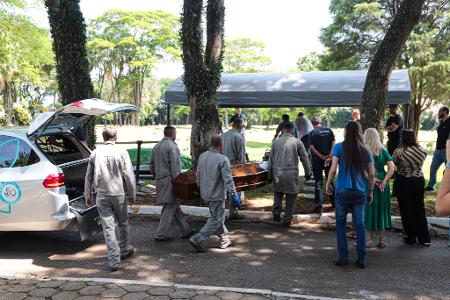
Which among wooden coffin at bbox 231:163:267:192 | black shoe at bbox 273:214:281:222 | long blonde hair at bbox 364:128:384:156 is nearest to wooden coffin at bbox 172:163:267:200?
wooden coffin at bbox 231:163:267:192

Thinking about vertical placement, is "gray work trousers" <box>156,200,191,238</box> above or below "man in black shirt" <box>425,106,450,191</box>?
below

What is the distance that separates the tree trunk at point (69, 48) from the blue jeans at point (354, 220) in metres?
5.89

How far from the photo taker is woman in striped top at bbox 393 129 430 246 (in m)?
5.64

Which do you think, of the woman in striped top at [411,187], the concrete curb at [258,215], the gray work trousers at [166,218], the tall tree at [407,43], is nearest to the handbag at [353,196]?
the woman in striped top at [411,187]

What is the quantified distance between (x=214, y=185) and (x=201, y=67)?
315 centimetres

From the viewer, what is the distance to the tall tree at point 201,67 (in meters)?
7.85

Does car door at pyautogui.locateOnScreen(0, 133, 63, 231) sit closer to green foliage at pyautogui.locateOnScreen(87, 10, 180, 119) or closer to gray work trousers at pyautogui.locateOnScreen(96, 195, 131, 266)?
gray work trousers at pyautogui.locateOnScreen(96, 195, 131, 266)

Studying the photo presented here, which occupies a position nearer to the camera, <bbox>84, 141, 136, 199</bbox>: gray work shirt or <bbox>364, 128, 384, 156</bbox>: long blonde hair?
<bbox>84, 141, 136, 199</bbox>: gray work shirt

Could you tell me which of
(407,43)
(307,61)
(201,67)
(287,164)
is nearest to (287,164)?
(287,164)

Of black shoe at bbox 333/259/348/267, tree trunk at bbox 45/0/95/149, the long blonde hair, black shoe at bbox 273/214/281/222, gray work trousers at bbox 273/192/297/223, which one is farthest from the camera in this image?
tree trunk at bbox 45/0/95/149

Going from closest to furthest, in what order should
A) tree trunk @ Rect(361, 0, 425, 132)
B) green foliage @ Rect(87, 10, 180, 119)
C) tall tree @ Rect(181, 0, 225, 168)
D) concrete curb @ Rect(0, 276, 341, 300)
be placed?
concrete curb @ Rect(0, 276, 341, 300) → tree trunk @ Rect(361, 0, 425, 132) → tall tree @ Rect(181, 0, 225, 168) → green foliage @ Rect(87, 10, 180, 119)

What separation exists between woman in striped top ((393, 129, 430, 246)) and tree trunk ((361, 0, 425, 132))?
2.00 metres

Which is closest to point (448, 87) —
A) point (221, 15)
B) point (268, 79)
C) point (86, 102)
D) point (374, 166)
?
point (268, 79)

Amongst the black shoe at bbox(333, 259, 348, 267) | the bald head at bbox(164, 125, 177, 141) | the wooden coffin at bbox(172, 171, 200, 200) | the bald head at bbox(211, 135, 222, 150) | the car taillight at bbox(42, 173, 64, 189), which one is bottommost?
the black shoe at bbox(333, 259, 348, 267)
